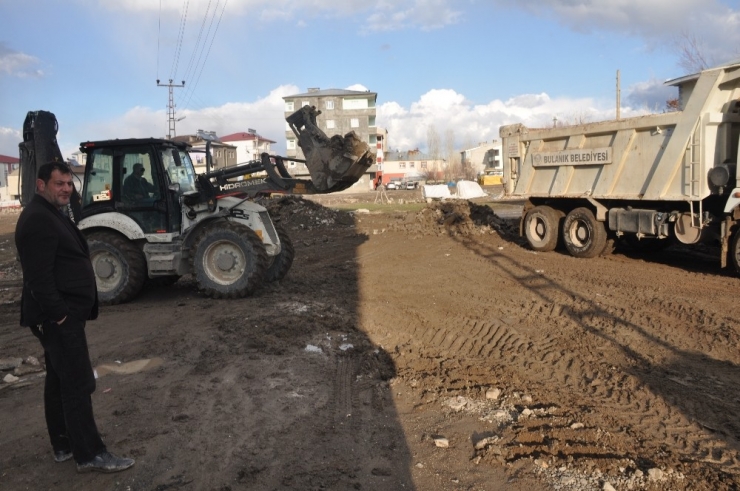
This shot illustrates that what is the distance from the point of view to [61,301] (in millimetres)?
3920

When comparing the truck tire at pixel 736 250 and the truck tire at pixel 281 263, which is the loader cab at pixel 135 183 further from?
the truck tire at pixel 736 250

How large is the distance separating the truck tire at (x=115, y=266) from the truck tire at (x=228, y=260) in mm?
909

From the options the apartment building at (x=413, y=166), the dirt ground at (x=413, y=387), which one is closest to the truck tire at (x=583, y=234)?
the dirt ground at (x=413, y=387)

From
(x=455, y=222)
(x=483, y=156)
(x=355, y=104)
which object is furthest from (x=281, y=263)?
(x=483, y=156)

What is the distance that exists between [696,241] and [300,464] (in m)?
9.04

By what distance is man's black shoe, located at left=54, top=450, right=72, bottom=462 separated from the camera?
166 inches

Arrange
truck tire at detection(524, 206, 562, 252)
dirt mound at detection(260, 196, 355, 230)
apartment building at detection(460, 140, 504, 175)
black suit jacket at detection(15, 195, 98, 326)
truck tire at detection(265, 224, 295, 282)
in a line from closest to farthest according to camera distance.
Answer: black suit jacket at detection(15, 195, 98, 326)
truck tire at detection(265, 224, 295, 282)
truck tire at detection(524, 206, 562, 252)
dirt mound at detection(260, 196, 355, 230)
apartment building at detection(460, 140, 504, 175)

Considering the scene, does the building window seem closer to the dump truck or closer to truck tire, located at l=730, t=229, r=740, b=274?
the dump truck

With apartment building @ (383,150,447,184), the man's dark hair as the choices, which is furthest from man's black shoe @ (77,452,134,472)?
apartment building @ (383,150,447,184)

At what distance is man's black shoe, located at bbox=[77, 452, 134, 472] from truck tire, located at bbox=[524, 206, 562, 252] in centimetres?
1126

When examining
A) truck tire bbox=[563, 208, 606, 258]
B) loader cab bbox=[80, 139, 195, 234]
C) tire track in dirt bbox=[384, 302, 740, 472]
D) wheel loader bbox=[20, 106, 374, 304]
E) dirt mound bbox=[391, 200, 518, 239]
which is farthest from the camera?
dirt mound bbox=[391, 200, 518, 239]

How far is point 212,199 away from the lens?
9594 mm

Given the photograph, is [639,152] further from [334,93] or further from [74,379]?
[334,93]

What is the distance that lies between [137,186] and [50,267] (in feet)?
19.1
